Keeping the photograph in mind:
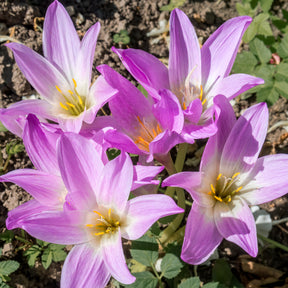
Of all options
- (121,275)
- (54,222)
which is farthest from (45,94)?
(121,275)

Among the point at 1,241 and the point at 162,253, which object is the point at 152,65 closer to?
the point at 162,253

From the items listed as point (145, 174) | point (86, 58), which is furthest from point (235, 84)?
point (86, 58)

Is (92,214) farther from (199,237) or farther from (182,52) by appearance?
(182,52)

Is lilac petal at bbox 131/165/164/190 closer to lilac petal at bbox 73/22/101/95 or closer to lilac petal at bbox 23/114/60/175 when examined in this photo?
lilac petal at bbox 23/114/60/175

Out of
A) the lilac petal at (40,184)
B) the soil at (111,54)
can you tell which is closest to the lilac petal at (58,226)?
the lilac petal at (40,184)

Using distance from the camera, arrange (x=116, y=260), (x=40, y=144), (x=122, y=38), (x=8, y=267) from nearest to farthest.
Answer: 1. (x=116, y=260)
2. (x=40, y=144)
3. (x=8, y=267)
4. (x=122, y=38)

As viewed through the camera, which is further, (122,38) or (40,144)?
(122,38)
